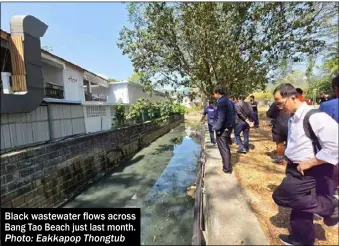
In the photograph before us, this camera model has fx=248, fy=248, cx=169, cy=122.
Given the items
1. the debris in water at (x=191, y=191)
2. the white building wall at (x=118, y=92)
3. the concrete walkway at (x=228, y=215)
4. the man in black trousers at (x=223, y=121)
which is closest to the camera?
the concrete walkway at (x=228, y=215)

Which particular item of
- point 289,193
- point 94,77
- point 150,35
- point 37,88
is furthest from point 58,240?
point 94,77

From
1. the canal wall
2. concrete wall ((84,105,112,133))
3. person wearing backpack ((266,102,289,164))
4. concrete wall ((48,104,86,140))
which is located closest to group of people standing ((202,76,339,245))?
person wearing backpack ((266,102,289,164))

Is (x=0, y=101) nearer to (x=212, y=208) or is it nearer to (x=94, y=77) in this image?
(x=212, y=208)

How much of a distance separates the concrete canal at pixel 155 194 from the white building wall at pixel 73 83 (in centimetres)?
519

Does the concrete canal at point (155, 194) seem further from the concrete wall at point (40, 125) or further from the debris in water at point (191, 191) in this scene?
the concrete wall at point (40, 125)

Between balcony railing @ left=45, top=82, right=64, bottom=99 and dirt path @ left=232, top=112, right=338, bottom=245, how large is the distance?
914 centimetres

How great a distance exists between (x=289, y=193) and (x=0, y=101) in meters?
6.16

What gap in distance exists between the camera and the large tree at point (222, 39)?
32.6 ft

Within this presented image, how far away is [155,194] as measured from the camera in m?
8.02

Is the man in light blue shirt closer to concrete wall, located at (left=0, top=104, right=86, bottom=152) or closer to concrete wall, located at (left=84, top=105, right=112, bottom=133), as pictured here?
concrete wall, located at (left=0, top=104, right=86, bottom=152)

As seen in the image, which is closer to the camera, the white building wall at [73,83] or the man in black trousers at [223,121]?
the man in black trousers at [223,121]

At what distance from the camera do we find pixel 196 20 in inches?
404

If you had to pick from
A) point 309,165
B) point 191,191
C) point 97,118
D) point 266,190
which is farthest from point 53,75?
point 309,165

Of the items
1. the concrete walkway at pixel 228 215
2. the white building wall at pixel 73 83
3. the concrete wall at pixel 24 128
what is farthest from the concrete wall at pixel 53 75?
the concrete walkway at pixel 228 215
